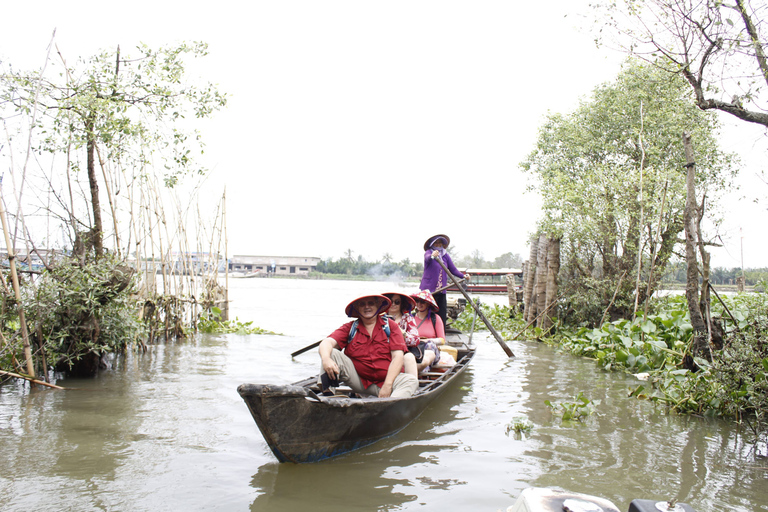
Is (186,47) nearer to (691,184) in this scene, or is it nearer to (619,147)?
(691,184)

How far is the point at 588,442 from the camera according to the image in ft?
14.7

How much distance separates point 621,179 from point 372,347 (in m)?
8.30

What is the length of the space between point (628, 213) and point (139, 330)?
28.5 ft

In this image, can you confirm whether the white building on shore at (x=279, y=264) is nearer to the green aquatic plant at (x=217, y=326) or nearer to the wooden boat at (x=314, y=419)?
the green aquatic plant at (x=217, y=326)

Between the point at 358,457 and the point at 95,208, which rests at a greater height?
the point at 95,208

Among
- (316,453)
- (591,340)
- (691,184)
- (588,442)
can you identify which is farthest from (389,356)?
(591,340)

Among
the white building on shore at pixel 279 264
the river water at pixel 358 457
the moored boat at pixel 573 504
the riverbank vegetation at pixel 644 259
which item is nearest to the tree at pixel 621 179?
the riverbank vegetation at pixel 644 259

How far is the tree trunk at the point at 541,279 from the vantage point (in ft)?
36.8

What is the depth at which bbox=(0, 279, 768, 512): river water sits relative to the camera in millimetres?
3281

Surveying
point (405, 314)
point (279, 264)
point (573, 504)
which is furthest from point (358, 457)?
point (279, 264)

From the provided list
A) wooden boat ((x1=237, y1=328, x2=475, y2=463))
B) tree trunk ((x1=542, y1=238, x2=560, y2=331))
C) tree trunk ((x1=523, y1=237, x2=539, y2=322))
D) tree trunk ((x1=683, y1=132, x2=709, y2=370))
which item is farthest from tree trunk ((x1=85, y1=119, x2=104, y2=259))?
tree trunk ((x1=523, y1=237, x2=539, y2=322))

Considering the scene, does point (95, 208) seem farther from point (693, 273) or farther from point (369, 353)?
point (693, 273)

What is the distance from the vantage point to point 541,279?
11.3 metres

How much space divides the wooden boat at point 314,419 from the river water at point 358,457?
0.13 metres
